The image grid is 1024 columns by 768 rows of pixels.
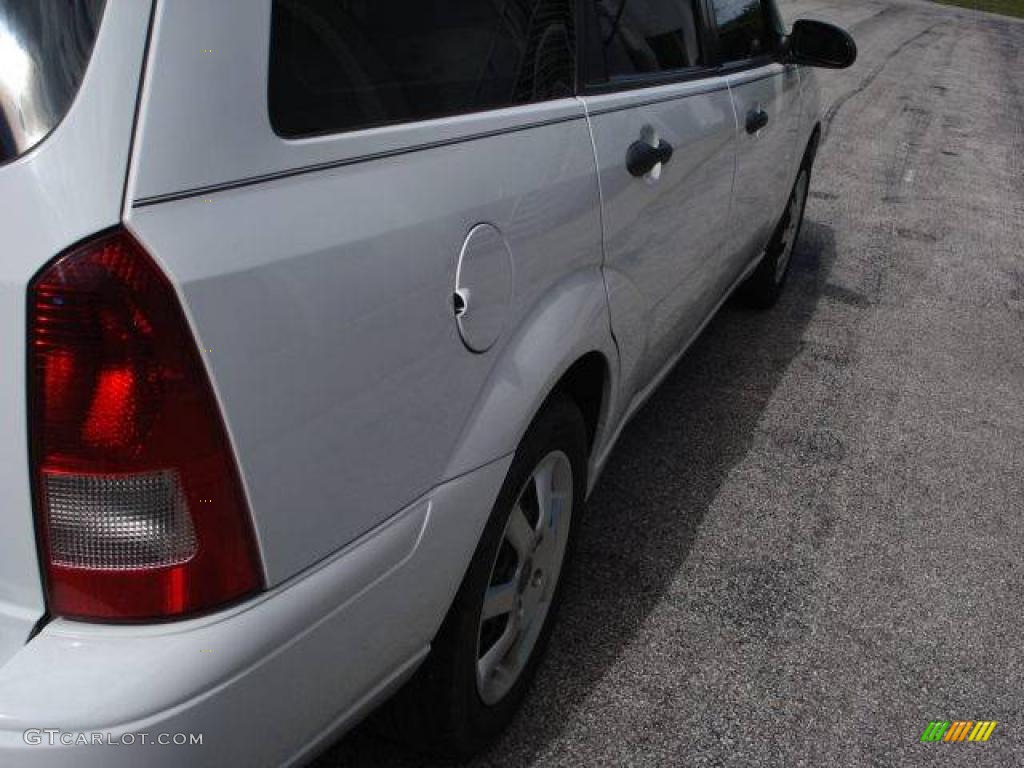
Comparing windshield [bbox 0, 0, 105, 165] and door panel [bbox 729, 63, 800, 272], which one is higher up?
windshield [bbox 0, 0, 105, 165]

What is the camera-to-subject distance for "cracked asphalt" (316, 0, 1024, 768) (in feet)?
8.39

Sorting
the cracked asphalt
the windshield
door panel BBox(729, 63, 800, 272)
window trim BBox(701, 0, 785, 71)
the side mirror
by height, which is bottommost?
the cracked asphalt

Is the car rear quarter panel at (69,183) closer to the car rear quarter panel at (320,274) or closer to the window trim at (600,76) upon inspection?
the car rear quarter panel at (320,274)

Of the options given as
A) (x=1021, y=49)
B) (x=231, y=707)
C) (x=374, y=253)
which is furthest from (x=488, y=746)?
(x=1021, y=49)

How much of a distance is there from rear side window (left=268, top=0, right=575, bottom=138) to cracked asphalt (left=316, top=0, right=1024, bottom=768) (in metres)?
1.34

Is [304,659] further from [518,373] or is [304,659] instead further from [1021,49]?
[1021,49]

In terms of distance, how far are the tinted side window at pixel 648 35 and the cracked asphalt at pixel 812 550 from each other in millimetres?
1408

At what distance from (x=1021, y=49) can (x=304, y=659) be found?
26060 mm

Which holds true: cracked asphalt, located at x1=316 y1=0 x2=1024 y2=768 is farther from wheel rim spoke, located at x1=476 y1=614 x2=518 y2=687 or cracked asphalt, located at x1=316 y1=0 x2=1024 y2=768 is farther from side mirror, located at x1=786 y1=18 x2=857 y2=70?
side mirror, located at x1=786 y1=18 x2=857 y2=70

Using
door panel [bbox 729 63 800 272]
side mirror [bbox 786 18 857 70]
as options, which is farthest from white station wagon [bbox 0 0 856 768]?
side mirror [bbox 786 18 857 70]

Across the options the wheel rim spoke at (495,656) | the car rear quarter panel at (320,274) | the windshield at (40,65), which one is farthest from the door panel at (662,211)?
the windshield at (40,65)

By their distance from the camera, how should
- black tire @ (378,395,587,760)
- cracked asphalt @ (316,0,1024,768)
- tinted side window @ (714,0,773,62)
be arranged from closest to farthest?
black tire @ (378,395,587,760), cracked asphalt @ (316,0,1024,768), tinted side window @ (714,0,773,62)

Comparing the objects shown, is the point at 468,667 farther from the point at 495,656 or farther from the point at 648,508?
the point at 648,508

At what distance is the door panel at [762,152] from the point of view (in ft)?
12.0
